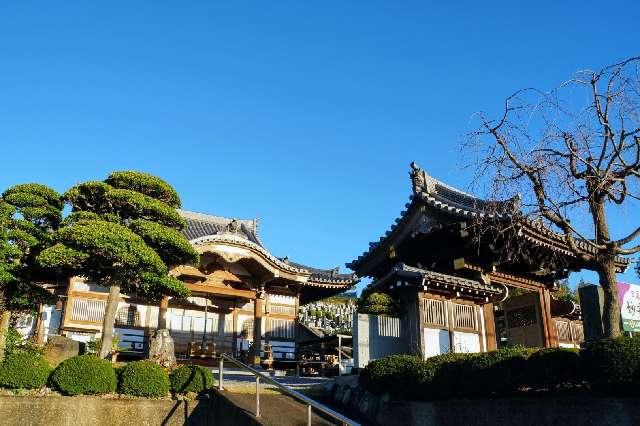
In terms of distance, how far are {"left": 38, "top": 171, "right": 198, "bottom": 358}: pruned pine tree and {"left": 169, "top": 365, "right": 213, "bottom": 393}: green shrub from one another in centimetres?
329

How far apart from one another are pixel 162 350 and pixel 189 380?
3640 millimetres

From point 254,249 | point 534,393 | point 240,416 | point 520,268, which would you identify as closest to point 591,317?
point 534,393

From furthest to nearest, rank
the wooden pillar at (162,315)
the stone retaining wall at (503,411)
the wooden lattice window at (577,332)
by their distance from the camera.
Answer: the wooden lattice window at (577,332) < the wooden pillar at (162,315) < the stone retaining wall at (503,411)

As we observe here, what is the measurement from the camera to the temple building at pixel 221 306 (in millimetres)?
24625

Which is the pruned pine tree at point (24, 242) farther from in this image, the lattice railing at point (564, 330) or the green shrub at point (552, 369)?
the lattice railing at point (564, 330)

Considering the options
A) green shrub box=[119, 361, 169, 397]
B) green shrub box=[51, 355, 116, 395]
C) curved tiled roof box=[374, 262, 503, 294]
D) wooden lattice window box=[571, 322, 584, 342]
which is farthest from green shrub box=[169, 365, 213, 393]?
wooden lattice window box=[571, 322, 584, 342]

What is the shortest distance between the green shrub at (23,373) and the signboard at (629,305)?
14.2 m

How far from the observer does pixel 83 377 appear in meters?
14.2

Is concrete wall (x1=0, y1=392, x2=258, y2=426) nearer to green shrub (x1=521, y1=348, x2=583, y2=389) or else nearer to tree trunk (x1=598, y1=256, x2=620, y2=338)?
green shrub (x1=521, y1=348, x2=583, y2=389)

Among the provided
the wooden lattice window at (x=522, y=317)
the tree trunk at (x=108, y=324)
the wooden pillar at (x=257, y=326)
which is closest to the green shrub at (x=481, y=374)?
the tree trunk at (x=108, y=324)

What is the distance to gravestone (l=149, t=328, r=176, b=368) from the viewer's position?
1809cm

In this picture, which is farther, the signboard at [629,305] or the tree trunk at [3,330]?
the tree trunk at [3,330]

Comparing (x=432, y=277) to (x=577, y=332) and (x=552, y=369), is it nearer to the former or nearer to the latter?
(x=552, y=369)

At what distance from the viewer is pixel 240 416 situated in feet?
41.3
